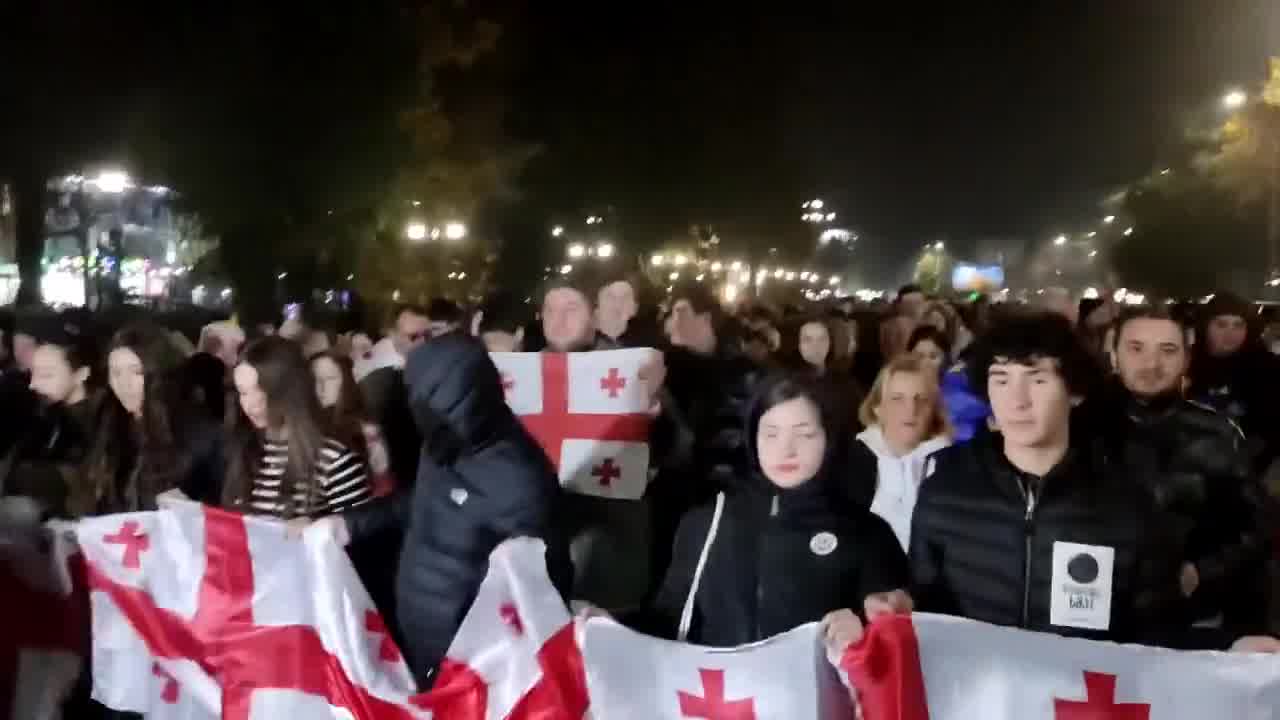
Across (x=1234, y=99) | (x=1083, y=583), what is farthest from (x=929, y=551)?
(x=1234, y=99)

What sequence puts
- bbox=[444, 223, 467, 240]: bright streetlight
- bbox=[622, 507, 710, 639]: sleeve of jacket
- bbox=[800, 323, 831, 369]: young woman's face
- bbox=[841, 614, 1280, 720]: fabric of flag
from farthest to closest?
bbox=[444, 223, 467, 240]: bright streetlight
bbox=[800, 323, 831, 369]: young woman's face
bbox=[622, 507, 710, 639]: sleeve of jacket
bbox=[841, 614, 1280, 720]: fabric of flag

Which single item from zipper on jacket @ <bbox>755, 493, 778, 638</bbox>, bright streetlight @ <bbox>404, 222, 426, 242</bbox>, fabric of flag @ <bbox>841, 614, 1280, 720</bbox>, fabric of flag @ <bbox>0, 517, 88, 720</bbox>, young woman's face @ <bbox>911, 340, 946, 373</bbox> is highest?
bright streetlight @ <bbox>404, 222, 426, 242</bbox>

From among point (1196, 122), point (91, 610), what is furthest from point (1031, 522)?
point (1196, 122)

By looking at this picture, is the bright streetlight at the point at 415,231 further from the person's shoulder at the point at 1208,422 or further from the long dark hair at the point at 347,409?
the person's shoulder at the point at 1208,422

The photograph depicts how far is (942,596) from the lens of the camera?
11.4 ft

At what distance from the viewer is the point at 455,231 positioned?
28.2 metres

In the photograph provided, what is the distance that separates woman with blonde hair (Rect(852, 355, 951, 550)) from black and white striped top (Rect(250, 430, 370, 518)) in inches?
72.8

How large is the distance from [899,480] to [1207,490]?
1.21 metres

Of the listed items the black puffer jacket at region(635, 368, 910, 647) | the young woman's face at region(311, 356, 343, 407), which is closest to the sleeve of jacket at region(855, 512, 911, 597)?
the black puffer jacket at region(635, 368, 910, 647)

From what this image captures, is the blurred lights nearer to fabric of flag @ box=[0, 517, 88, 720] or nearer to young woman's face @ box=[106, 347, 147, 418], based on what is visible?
young woman's face @ box=[106, 347, 147, 418]

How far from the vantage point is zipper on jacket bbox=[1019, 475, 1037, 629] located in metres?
3.30

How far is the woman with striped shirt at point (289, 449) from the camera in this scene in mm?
4754

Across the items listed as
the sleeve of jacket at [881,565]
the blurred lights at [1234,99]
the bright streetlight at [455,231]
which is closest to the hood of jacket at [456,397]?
the sleeve of jacket at [881,565]

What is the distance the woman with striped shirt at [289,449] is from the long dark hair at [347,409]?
219mm
